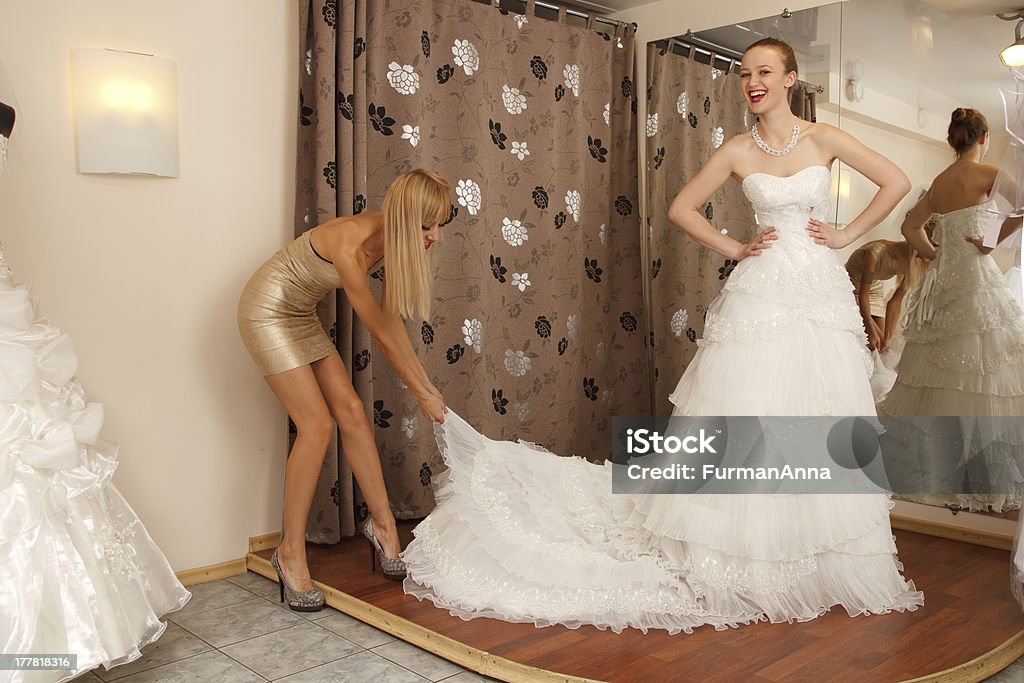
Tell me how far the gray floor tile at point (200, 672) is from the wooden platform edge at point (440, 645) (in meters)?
0.46

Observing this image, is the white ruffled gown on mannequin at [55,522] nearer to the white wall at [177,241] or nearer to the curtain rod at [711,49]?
the white wall at [177,241]

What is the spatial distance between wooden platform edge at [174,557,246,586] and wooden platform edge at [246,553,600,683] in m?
0.52

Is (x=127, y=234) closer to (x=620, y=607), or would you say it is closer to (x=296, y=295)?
(x=296, y=295)

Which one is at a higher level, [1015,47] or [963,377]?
[1015,47]

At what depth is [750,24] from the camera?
446 cm

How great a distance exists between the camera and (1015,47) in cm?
354

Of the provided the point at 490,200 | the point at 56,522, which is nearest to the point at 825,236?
the point at 490,200

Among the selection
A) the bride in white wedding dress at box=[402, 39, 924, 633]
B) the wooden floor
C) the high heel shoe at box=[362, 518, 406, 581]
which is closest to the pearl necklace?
the bride in white wedding dress at box=[402, 39, 924, 633]

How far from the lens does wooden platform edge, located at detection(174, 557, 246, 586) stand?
349 centimetres

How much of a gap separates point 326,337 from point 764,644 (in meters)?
1.84

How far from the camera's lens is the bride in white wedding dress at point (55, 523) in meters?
2.24

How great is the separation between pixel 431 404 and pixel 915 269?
217 cm

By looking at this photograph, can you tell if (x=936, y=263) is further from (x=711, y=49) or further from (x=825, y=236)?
(x=711, y=49)

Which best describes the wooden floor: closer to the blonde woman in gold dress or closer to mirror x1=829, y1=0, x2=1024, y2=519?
the blonde woman in gold dress
